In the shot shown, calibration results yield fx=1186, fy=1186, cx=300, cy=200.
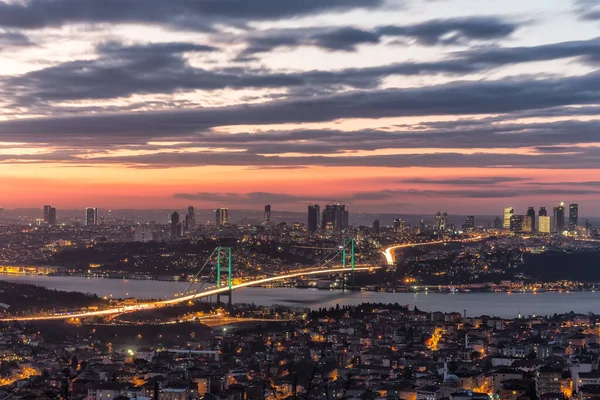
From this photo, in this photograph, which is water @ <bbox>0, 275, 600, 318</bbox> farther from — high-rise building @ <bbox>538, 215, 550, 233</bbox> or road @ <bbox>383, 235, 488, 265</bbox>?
high-rise building @ <bbox>538, 215, 550, 233</bbox>

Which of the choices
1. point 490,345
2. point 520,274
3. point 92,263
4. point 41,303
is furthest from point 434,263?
point 490,345

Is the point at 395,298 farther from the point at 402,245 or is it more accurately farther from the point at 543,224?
the point at 543,224

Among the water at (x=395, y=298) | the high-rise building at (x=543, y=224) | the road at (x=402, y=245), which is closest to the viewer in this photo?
the water at (x=395, y=298)

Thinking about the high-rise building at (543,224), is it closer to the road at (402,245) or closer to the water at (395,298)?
the road at (402,245)

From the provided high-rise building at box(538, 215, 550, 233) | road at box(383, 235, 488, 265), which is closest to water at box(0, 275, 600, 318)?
road at box(383, 235, 488, 265)

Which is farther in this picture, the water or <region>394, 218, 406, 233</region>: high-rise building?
<region>394, 218, 406, 233</region>: high-rise building

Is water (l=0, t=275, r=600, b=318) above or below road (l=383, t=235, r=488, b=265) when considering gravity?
below

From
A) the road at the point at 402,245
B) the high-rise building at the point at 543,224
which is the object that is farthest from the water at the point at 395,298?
the high-rise building at the point at 543,224

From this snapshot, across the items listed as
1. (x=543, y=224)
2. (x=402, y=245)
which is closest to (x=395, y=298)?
(x=402, y=245)

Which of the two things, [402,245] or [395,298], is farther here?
[402,245]

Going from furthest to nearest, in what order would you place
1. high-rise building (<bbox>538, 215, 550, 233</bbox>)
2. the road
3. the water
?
1. high-rise building (<bbox>538, 215, 550, 233</bbox>)
2. the road
3. the water
